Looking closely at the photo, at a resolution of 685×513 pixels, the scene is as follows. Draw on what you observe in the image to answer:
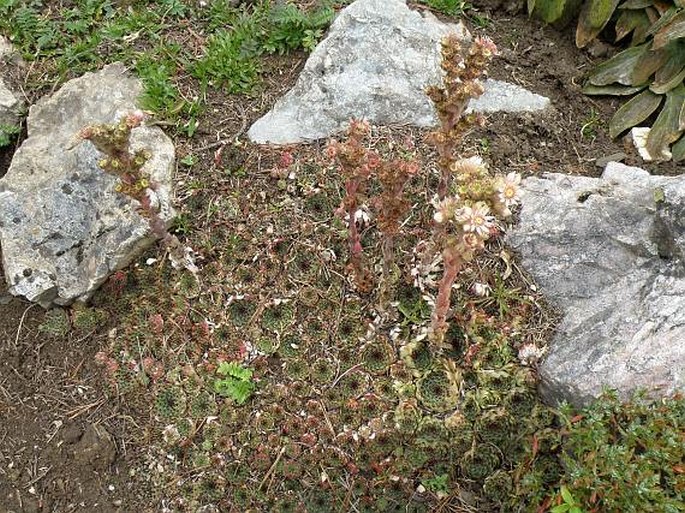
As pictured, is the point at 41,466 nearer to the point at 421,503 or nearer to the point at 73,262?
the point at 73,262

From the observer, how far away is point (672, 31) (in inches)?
150

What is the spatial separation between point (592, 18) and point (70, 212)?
3251 mm

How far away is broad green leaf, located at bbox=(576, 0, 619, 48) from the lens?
13.7 feet

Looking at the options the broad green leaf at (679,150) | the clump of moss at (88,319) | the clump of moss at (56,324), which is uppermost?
the broad green leaf at (679,150)

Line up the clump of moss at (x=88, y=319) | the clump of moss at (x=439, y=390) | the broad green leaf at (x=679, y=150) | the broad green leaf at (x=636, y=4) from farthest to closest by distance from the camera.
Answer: the broad green leaf at (x=636, y=4), the broad green leaf at (x=679, y=150), the clump of moss at (x=88, y=319), the clump of moss at (x=439, y=390)

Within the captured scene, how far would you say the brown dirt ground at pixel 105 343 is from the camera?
3590 mm

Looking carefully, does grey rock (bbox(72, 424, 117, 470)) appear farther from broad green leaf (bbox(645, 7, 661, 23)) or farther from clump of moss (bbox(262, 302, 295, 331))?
broad green leaf (bbox(645, 7, 661, 23))

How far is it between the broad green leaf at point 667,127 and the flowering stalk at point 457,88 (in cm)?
144

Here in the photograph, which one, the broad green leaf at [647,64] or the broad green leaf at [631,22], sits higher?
the broad green leaf at [631,22]

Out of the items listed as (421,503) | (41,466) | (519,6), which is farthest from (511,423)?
(519,6)

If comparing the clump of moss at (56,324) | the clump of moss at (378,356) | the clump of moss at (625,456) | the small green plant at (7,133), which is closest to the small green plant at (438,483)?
the clump of moss at (625,456)

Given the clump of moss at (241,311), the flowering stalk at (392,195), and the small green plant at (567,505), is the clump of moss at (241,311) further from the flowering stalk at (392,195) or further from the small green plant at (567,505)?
the small green plant at (567,505)

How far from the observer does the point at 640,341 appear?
3303mm

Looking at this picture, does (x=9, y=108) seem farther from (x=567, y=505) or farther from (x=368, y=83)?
(x=567, y=505)
